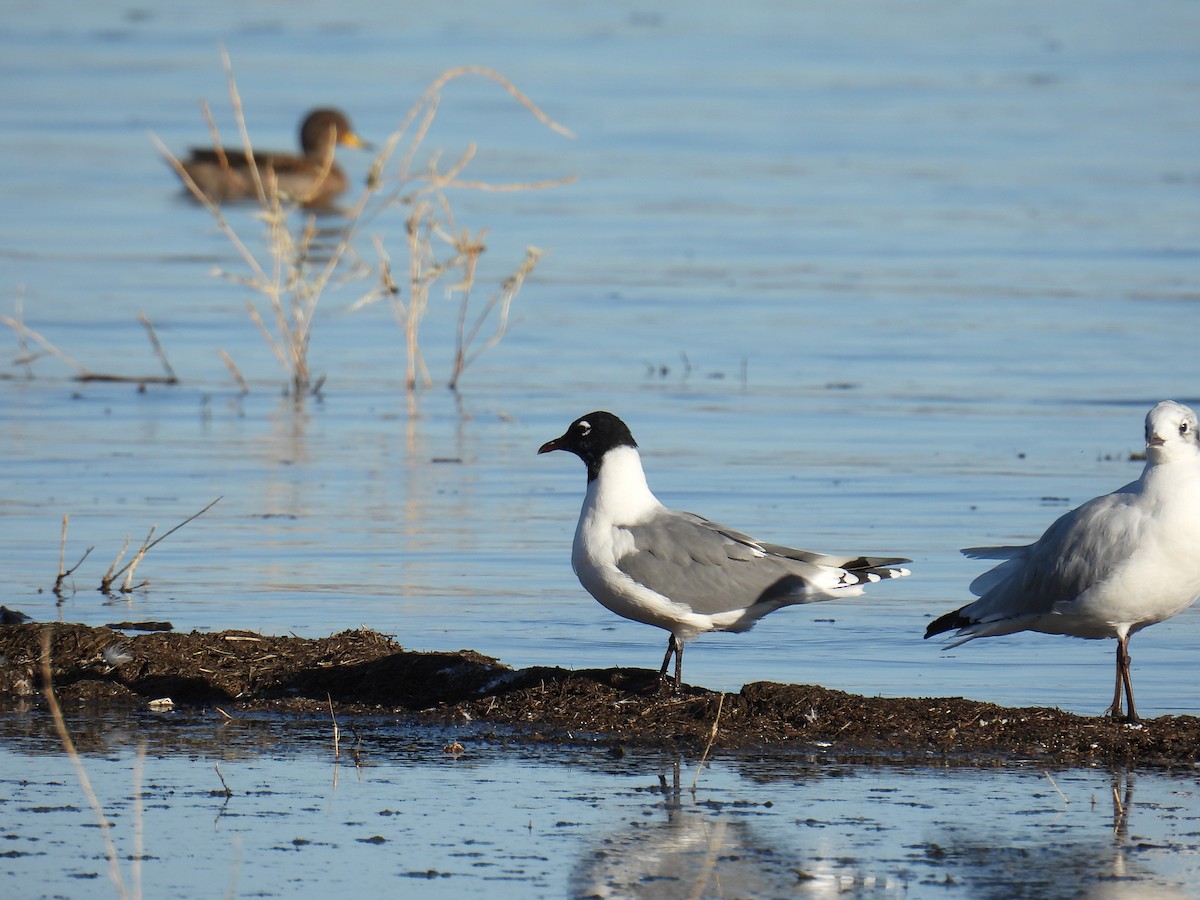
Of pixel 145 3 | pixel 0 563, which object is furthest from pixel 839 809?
pixel 145 3

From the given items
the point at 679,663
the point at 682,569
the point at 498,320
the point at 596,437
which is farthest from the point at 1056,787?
the point at 498,320

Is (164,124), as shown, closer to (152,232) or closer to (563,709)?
(152,232)

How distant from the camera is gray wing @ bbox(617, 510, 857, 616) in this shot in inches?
307

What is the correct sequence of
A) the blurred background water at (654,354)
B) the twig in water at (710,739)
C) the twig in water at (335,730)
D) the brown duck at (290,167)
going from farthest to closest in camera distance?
the brown duck at (290,167) < the blurred background water at (654,354) < the twig in water at (335,730) < the twig in water at (710,739)

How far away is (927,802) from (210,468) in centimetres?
726

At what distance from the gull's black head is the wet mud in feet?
2.96

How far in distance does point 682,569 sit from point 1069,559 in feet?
4.65

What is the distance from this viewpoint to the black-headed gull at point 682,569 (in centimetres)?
779

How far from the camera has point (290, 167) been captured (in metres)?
27.3

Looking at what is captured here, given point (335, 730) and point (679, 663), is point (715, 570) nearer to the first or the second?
point (679, 663)

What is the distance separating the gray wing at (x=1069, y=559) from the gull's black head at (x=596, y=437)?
1494 millimetres

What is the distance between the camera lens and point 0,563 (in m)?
10.2

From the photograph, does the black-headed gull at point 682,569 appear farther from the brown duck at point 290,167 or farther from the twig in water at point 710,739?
the brown duck at point 290,167

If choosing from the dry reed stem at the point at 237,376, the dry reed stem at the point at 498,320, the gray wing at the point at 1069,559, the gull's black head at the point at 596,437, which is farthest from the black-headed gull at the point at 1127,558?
the dry reed stem at the point at 237,376
